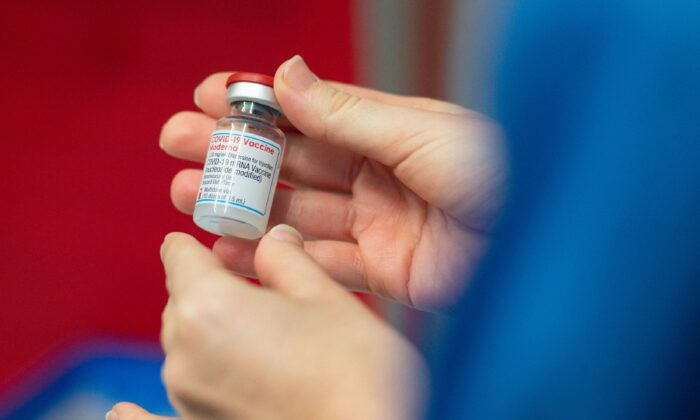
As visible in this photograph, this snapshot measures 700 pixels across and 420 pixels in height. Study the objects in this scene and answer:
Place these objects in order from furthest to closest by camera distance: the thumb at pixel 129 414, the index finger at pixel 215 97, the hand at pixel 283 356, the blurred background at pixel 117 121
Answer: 1. the blurred background at pixel 117 121
2. the index finger at pixel 215 97
3. the thumb at pixel 129 414
4. the hand at pixel 283 356

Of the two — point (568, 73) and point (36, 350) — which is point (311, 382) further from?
point (36, 350)

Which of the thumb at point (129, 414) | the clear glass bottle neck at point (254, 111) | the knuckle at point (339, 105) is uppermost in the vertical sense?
the knuckle at point (339, 105)

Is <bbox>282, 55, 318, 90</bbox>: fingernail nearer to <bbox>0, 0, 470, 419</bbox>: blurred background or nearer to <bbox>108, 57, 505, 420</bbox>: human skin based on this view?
<bbox>108, 57, 505, 420</bbox>: human skin

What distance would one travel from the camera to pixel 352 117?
94cm

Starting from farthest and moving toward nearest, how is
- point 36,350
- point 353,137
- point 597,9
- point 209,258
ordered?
point 36,350
point 353,137
point 209,258
point 597,9

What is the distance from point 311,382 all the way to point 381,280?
1.50 ft

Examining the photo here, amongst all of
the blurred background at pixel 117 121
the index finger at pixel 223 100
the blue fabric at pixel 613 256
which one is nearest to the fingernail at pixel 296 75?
the index finger at pixel 223 100

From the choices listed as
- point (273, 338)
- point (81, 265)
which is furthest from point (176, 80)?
point (273, 338)

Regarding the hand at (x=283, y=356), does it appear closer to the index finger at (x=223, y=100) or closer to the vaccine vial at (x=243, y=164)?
the vaccine vial at (x=243, y=164)

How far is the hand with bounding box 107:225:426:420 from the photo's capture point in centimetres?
62

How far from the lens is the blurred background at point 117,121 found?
173cm

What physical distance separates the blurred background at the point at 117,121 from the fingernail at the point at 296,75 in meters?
0.84

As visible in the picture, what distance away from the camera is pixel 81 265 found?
5.69 ft

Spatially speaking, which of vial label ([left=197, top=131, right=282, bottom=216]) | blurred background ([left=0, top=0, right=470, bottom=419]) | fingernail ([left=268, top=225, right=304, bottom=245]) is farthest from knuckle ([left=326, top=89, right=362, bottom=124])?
blurred background ([left=0, top=0, right=470, bottom=419])
